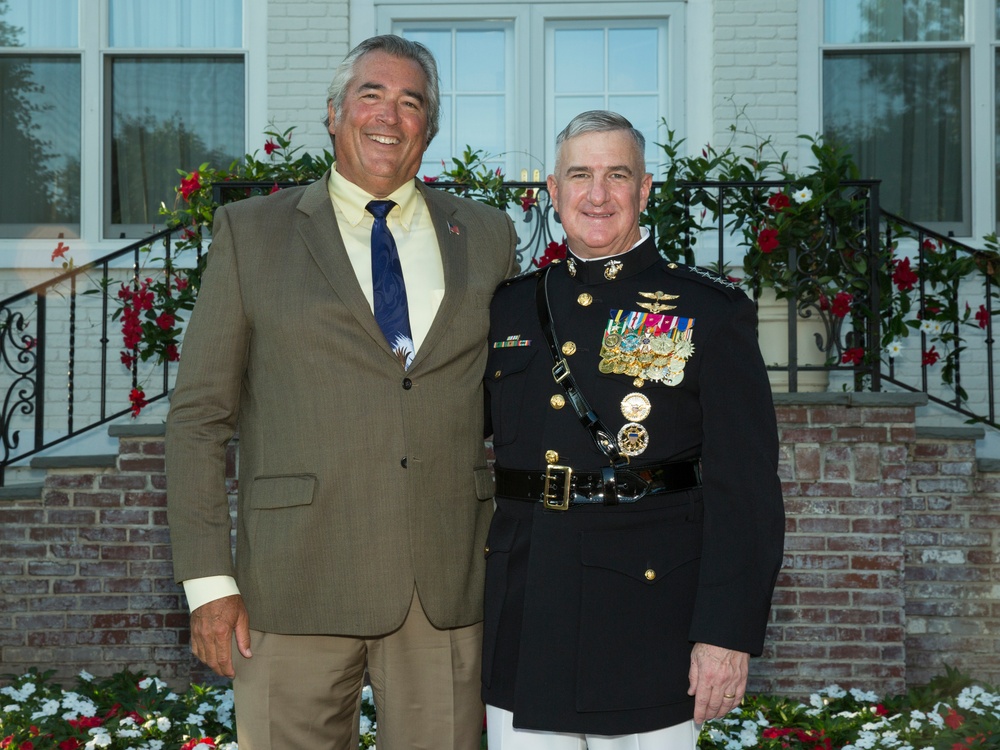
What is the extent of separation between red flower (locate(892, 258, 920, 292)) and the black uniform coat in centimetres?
330

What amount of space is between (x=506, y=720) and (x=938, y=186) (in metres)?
5.87

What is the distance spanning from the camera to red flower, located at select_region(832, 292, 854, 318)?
5180 millimetres

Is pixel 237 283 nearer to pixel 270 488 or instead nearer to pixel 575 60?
pixel 270 488

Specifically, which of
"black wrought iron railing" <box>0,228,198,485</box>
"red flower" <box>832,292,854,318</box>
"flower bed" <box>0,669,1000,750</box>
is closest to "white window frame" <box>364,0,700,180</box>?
"black wrought iron railing" <box>0,228,198,485</box>

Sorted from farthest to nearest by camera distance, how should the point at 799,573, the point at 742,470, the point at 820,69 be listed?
the point at 820,69, the point at 799,573, the point at 742,470

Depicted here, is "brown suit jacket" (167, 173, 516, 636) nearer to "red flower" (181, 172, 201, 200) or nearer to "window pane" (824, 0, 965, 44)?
"red flower" (181, 172, 201, 200)

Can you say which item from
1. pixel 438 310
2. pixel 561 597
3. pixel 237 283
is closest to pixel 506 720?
pixel 561 597

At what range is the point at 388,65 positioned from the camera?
2605mm

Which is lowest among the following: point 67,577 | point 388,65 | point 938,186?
point 67,577

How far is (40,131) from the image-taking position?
23.9 feet

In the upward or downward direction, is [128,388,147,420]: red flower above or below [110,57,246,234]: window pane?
below

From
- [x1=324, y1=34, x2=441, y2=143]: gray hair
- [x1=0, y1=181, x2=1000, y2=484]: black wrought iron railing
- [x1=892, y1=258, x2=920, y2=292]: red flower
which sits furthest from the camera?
[x1=892, y1=258, x2=920, y2=292]: red flower

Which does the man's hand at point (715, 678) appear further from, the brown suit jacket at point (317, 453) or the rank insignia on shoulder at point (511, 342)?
the rank insignia on shoulder at point (511, 342)

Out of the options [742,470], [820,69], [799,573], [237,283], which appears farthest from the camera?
[820,69]
